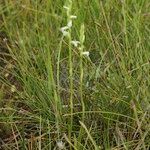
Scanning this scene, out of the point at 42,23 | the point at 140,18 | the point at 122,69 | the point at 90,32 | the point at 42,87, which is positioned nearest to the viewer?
the point at 122,69

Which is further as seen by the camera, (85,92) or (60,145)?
(85,92)

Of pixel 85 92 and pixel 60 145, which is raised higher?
pixel 85 92

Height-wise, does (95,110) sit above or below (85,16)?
below

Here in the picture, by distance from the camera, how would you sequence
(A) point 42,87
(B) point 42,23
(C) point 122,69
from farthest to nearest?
(B) point 42,23 < (A) point 42,87 < (C) point 122,69

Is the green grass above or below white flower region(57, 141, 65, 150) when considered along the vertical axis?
above

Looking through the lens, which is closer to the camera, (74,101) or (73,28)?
(74,101)

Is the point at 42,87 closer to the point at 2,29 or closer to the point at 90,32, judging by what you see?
the point at 90,32

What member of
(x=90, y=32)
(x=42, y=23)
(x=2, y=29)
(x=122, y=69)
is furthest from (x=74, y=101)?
(x=2, y=29)

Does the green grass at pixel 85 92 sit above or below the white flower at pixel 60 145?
above
